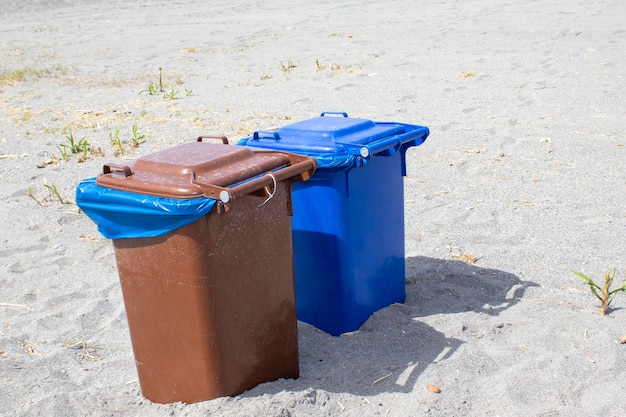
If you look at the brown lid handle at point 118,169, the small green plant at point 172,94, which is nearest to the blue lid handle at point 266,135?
the brown lid handle at point 118,169

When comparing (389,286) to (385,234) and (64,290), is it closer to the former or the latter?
(385,234)

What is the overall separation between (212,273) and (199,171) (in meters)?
0.33

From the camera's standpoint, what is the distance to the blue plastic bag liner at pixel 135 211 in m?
2.32

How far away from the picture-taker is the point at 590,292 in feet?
11.5

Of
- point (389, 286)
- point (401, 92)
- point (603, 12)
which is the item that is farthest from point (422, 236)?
point (603, 12)

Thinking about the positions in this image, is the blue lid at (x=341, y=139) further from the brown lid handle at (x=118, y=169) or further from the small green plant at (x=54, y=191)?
the small green plant at (x=54, y=191)

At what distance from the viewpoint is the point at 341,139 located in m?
3.00

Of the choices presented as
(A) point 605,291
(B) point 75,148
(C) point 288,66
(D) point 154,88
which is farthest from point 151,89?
(A) point 605,291

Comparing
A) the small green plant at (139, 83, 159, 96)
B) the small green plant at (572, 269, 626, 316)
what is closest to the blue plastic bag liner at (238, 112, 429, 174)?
the small green plant at (572, 269, 626, 316)

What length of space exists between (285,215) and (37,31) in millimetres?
13272

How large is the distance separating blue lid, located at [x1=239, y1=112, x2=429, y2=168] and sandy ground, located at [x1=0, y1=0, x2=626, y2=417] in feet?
2.57

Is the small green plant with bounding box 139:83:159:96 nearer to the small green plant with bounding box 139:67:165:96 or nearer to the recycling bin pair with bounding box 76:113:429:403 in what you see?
the small green plant with bounding box 139:67:165:96

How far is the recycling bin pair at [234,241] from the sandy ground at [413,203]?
0.50ft

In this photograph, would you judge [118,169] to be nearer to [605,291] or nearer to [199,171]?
[199,171]
